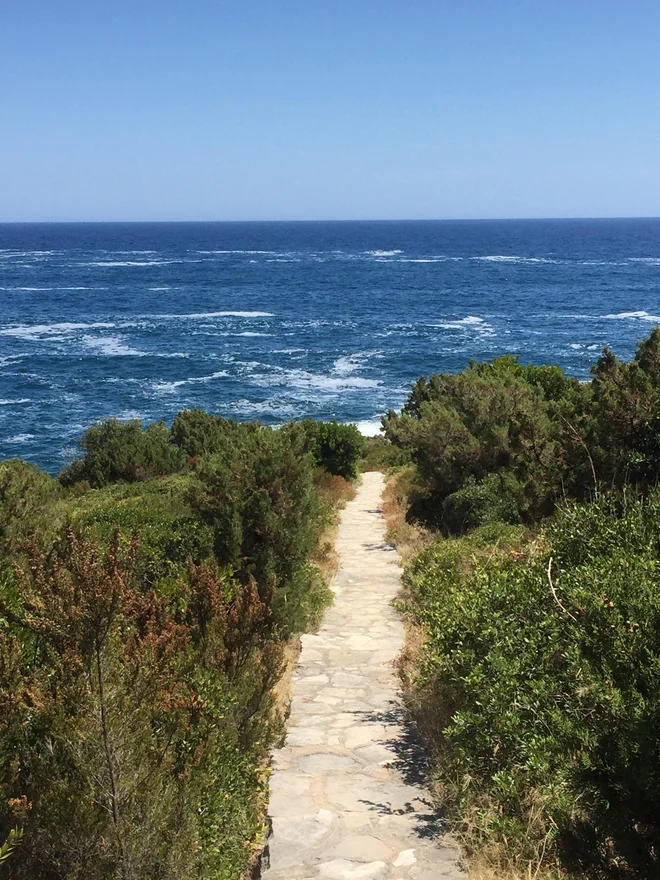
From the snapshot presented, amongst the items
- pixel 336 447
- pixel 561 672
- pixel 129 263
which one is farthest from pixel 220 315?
pixel 561 672

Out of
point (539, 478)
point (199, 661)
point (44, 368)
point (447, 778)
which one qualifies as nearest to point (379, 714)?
point (447, 778)

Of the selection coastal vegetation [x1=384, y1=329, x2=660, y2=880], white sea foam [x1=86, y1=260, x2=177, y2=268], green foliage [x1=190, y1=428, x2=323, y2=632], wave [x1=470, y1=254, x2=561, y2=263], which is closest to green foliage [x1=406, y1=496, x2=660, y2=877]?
coastal vegetation [x1=384, y1=329, x2=660, y2=880]

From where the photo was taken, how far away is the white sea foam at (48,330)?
59000mm

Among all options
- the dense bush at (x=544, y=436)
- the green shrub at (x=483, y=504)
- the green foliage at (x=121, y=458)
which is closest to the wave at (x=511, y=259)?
the green foliage at (x=121, y=458)

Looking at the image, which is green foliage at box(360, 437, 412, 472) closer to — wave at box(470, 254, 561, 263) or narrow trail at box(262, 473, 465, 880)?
narrow trail at box(262, 473, 465, 880)

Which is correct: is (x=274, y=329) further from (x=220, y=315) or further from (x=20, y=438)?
(x=20, y=438)

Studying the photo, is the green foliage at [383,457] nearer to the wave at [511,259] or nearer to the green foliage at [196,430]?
the green foliage at [196,430]

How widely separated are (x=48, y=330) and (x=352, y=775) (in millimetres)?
60884

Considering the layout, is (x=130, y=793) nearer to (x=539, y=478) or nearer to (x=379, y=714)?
(x=379, y=714)

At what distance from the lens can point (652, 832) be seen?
10.6 ft

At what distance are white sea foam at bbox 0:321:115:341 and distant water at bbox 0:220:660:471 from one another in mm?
146

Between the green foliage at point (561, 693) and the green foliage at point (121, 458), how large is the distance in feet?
50.3

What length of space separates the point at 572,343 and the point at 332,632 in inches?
1965

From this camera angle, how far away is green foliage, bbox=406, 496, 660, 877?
10.9ft
